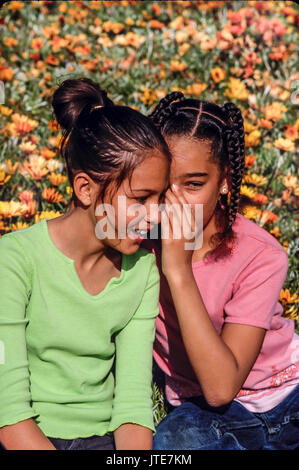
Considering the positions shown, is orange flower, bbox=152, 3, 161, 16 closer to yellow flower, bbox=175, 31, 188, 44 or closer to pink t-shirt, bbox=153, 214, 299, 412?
yellow flower, bbox=175, 31, 188, 44

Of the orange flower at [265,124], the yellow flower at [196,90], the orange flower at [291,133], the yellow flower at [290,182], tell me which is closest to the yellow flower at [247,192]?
the yellow flower at [290,182]

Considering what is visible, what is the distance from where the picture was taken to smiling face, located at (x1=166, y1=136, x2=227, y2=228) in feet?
6.16

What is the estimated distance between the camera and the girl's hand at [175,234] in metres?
1.85

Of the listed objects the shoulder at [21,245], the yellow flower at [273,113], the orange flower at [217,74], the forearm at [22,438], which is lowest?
the forearm at [22,438]


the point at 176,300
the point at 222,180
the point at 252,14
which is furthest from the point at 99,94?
the point at 252,14

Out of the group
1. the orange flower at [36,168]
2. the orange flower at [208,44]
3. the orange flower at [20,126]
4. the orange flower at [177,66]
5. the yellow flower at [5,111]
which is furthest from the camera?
the orange flower at [208,44]

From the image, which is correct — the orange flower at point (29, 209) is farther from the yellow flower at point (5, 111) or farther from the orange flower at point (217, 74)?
the orange flower at point (217, 74)

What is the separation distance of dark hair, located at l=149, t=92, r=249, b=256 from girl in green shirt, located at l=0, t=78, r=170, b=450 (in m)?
0.24

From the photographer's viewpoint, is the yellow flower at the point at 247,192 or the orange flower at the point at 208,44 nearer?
the yellow flower at the point at 247,192

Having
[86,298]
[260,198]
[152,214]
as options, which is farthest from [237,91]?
[86,298]

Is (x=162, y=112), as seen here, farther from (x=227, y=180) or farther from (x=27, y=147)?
(x=27, y=147)

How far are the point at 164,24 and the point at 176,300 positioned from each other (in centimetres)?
389

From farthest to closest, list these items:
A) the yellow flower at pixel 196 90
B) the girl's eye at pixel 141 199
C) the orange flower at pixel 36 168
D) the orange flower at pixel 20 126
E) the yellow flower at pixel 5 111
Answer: the yellow flower at pixel 196 90
the yellow flower at pixel 5 111
the orange flower at pixel 20 126
the orange flower at pixel 36 168
the girl's eye at pixel 141 199

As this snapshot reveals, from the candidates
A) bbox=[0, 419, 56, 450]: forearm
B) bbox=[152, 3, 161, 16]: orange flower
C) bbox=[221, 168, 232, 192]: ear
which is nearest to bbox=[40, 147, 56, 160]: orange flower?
bbox=[221, 168, 232, 192]: ear
